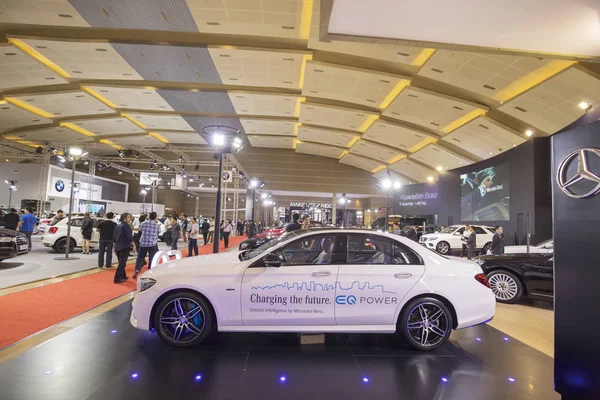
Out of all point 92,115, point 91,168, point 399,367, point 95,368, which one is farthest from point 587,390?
point 91,168

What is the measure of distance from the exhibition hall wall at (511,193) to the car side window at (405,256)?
17163mm

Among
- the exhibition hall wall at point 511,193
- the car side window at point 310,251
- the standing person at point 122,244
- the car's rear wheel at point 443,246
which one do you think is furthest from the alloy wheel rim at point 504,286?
the exhibition hall wall at point 511,193

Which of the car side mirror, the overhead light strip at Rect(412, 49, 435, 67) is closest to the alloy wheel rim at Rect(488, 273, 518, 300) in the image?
the car side mirror

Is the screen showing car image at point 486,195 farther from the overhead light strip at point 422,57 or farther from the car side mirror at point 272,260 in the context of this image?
the car side mirror at point 272,260

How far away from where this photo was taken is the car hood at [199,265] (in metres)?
3.92

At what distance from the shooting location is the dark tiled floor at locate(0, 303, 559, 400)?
2963mm

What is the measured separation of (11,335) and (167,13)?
11.7 meters

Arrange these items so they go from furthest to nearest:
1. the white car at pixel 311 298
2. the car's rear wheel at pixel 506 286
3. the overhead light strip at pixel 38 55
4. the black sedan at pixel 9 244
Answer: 1. the overhead light strip at pixel 38 55
2. the black sedan at pixel 9 244
3. the car's rear wheel at pixel 506 286
4. the white car at pixel 311 298

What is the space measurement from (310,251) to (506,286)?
471 centimetres

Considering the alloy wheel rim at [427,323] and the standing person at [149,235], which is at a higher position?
the standing person at [149,235]

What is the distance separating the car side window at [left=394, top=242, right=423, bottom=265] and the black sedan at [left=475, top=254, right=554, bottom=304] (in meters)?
3.56

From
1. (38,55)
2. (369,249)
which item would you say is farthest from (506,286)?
(38,55)

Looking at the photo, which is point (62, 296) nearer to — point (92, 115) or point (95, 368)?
point (95, 368)

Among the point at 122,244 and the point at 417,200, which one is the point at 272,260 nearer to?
the point at 122,244
